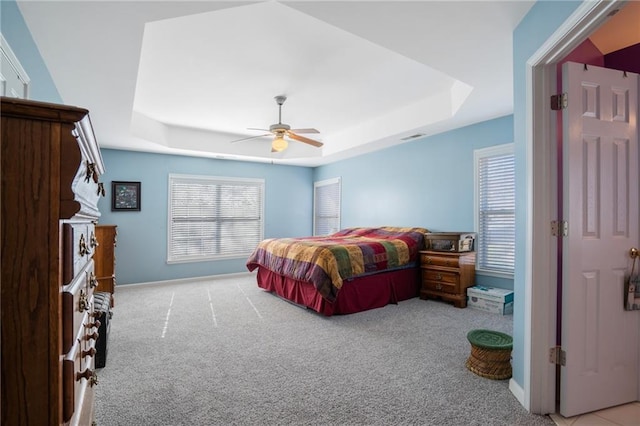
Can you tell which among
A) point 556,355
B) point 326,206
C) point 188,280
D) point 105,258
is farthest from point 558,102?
point 188,280

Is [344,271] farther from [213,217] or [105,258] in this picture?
[213,217]

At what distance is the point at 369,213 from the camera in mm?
6074

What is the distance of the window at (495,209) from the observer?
398 centimetres

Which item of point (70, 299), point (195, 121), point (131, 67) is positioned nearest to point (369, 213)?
point (195, 121)

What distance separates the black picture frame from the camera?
5.42 m

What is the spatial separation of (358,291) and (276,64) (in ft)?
8.96

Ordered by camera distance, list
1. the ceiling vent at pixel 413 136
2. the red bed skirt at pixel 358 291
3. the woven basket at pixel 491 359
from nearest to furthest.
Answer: the woven basket at pixel 491 359, the red bed skirt at pixel 358 291, the ceiling vent at pixel 413 136

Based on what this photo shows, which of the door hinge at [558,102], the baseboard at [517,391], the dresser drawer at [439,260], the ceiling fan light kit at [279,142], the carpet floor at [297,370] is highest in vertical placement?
the ceiling fan light kit at [279,142]

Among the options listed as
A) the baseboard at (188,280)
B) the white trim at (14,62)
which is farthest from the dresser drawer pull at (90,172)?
the baseboard at (188,280)

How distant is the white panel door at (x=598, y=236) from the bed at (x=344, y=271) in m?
2.19

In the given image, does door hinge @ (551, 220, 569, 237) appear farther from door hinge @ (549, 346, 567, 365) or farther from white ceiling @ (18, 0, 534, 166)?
white ceiling @ (18, 0, 534, 166)

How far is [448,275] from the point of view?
419 cm

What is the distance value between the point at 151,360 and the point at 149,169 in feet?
13.2

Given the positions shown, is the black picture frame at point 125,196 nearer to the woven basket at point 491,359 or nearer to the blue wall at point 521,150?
the woven basket at point 491,359
